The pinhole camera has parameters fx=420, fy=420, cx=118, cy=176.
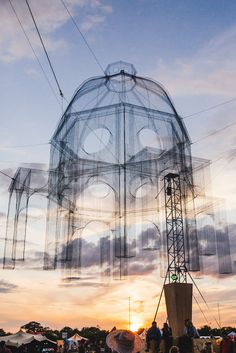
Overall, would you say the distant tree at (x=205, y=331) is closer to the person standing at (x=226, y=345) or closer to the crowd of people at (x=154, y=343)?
the crowd of people at (x=154, y=343)

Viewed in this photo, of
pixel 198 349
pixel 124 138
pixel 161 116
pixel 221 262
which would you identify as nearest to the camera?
pixel 198 349

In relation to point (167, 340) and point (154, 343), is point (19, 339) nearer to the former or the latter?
point (154, 343)

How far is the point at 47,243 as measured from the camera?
20078mm

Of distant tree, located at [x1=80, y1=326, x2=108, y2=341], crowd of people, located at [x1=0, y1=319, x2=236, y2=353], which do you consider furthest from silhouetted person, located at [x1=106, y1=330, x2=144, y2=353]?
distant tree, located at [x1=80, y1=326, x2=108, y2=341]

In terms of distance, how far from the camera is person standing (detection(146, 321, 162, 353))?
14152 mm

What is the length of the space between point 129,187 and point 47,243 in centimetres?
476

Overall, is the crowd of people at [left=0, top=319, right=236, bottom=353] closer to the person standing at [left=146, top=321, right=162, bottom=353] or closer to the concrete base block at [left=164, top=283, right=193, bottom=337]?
the person standing at [left=146, top=321, right=162, bottom=353]

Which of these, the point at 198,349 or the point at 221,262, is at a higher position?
the point at 221,262

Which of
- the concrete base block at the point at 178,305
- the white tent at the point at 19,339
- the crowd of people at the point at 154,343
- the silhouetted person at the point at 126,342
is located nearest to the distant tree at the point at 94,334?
the white tent at the point at 19,339

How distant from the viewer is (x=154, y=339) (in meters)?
14.3

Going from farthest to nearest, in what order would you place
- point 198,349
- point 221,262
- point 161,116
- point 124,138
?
point 221,262 → point 161,116 → point 124,138 → point 198,349

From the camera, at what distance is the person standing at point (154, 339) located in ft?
46.4

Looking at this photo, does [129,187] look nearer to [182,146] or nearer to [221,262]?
[182,146]

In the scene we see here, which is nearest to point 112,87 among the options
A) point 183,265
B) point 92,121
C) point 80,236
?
point 92,121
